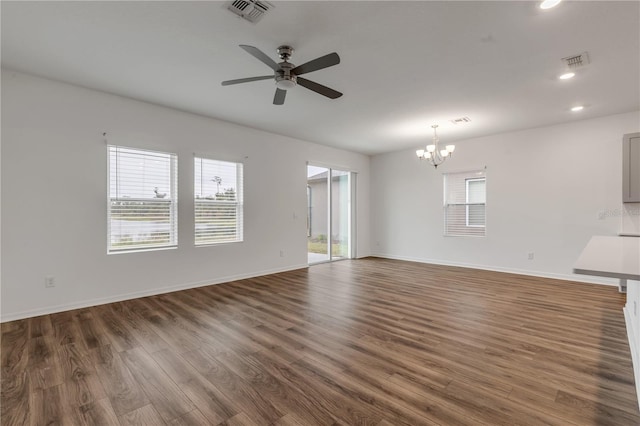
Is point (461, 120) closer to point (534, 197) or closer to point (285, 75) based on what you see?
point (534, 197)

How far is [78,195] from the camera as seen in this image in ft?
12.0

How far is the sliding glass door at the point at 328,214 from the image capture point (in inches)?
277

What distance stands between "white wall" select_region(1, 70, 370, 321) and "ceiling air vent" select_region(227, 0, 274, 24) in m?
2.69

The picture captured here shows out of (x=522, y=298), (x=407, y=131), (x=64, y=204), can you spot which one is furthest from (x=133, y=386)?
(x=407, y=131)

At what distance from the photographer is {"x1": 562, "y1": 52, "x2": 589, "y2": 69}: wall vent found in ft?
9.58

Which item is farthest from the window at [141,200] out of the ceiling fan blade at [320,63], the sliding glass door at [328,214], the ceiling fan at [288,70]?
the sliding glass door at [328,214]

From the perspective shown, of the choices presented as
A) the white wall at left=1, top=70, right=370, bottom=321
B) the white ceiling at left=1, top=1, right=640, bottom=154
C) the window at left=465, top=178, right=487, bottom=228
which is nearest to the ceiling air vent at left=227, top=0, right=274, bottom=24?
the white ceiling at left=1, top=1, right=640, bottom=154

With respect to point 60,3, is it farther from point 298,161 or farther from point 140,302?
point 298,161

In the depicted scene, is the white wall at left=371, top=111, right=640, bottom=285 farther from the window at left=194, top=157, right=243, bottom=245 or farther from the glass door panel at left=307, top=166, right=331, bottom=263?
the window at left=194, top=157, right=243, bottom=245

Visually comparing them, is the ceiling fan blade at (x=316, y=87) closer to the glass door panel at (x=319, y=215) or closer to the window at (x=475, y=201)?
the glass door panel at (x=319, y=215)

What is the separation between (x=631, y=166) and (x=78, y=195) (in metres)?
7.43

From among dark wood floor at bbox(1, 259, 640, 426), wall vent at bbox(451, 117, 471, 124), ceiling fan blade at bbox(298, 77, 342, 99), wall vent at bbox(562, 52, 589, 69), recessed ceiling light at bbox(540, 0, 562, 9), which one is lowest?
dark wood floor at bbox(1, 259, 640, 426)

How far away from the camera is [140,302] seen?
3.89 m

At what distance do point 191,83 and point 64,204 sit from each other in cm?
215
